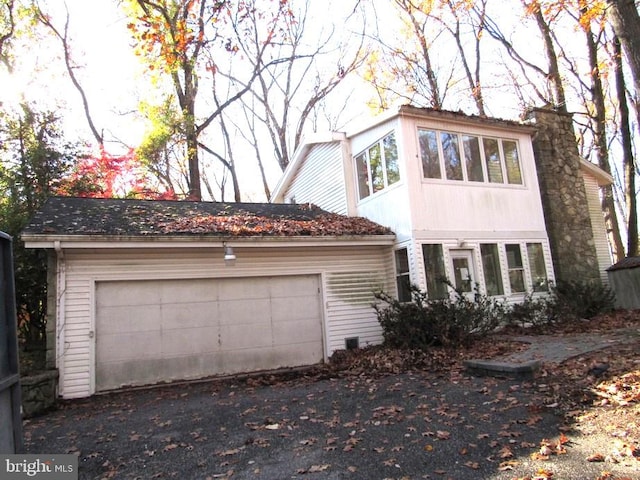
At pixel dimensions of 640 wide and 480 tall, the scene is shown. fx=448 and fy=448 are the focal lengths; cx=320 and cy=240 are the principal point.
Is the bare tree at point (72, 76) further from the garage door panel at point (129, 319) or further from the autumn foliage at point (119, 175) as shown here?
the garage door panel at point (129, 319)

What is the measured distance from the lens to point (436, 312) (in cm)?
851

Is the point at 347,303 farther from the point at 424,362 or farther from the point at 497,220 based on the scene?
the point at 497,220

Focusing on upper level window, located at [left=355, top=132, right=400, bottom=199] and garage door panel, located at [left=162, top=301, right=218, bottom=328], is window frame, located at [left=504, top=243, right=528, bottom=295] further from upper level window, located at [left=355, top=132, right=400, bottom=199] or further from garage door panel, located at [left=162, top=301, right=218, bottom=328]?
garage door panel, located at [left=162, top=301, right=218, bottom=328]

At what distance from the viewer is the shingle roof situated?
8.35 meters

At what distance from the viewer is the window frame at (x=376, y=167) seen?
10.5m

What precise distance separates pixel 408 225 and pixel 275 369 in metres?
4.25

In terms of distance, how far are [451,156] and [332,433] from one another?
7.81 metres

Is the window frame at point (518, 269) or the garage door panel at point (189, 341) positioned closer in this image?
the garage door panel at point (189, 341)

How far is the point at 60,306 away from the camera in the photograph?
7.89 metres

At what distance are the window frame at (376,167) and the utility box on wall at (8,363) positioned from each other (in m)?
8.65

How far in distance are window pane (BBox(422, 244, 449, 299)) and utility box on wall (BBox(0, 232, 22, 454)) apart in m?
8.18

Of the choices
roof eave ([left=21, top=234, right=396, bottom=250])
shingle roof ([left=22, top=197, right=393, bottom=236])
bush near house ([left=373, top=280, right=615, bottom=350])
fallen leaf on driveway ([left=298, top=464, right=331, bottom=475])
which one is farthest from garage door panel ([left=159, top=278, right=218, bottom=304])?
fallen leaf on driveway ([left=298, top=464, right=331, bottom=475])

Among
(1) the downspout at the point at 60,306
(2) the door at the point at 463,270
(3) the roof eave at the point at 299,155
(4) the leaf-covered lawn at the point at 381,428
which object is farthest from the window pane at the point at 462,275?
(1) the downspout at the point at 60,306

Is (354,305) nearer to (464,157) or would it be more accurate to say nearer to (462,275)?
(462,275)
